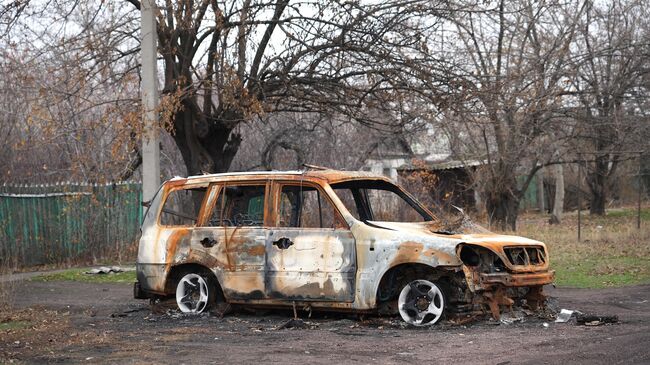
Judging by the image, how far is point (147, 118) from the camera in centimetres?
1522

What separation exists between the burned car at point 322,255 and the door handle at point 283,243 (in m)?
0.02

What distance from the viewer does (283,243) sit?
10.9 metres

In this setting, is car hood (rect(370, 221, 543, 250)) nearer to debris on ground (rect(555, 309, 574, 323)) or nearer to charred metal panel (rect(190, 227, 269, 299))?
debris on ground (rect(555, 309, 574, 323))

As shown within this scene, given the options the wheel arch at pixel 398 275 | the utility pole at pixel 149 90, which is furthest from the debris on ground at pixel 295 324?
the utility pole at pixel 149 90

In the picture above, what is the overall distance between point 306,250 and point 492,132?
19.6m

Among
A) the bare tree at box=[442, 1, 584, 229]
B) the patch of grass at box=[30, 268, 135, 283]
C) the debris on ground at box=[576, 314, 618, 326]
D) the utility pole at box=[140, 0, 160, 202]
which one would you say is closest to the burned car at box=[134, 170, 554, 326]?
the debris on ground at box=[576, 314, 618, 326]

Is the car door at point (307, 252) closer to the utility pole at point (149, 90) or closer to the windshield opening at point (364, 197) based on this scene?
the windshield opening at point (364, 197)

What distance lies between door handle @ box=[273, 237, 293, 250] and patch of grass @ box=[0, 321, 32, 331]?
312 centimetres

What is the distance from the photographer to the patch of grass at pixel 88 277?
1708cm

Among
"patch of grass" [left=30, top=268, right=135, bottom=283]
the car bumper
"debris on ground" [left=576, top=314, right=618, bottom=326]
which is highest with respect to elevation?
the car bumper

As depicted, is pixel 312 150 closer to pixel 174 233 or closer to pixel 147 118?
pixel 147 118

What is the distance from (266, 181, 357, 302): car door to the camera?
10508mm

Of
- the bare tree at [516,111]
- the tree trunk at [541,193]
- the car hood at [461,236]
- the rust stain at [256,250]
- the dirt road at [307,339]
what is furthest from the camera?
the tree trunk at [541,193]

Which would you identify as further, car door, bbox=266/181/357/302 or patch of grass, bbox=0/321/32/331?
patch of grass, bbox=0/321/32/331
